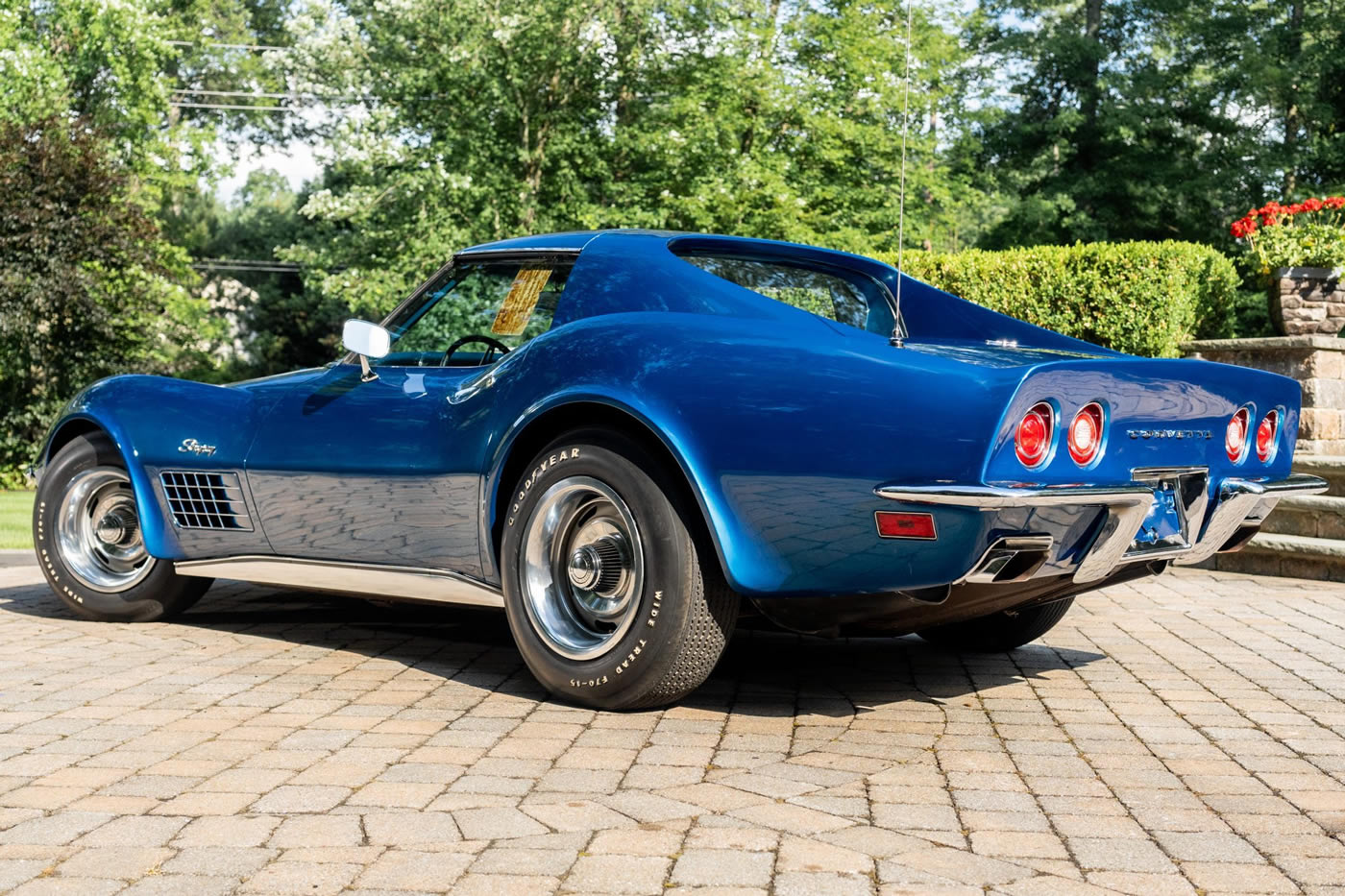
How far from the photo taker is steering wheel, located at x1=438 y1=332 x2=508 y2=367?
4.83 metres

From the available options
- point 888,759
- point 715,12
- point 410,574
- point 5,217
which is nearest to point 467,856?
point 888,759

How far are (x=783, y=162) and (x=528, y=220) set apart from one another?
4545 mm

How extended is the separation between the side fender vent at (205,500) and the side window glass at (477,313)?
2.60ft

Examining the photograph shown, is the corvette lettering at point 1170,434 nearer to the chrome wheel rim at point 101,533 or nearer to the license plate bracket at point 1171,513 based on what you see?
the license plate bracket at point 1171,513

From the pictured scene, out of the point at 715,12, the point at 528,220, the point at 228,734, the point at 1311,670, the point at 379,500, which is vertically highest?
the point at 715,12

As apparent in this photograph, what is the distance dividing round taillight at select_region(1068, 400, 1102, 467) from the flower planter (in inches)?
339

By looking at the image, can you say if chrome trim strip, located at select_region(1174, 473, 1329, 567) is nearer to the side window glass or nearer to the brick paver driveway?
the brick paver driveway

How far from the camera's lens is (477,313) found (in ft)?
16.5

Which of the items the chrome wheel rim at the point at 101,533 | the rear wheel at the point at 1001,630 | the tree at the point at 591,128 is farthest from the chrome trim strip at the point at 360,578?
the tree at the point at 591,128

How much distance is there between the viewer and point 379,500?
4820 millimetres

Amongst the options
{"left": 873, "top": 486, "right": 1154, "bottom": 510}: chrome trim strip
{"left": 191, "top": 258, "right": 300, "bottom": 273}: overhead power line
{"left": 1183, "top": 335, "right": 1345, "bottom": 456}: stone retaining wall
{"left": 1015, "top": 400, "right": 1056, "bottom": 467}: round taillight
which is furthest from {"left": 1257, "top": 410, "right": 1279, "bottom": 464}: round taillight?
{"left": 191, "top": 258, "right": 300, "bottom": 273}: overhead power line

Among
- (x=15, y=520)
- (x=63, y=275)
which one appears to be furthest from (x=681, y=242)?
(x=63, y=275)

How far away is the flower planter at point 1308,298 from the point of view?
1142 centimetres

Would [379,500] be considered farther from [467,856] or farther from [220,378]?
[220,378]
